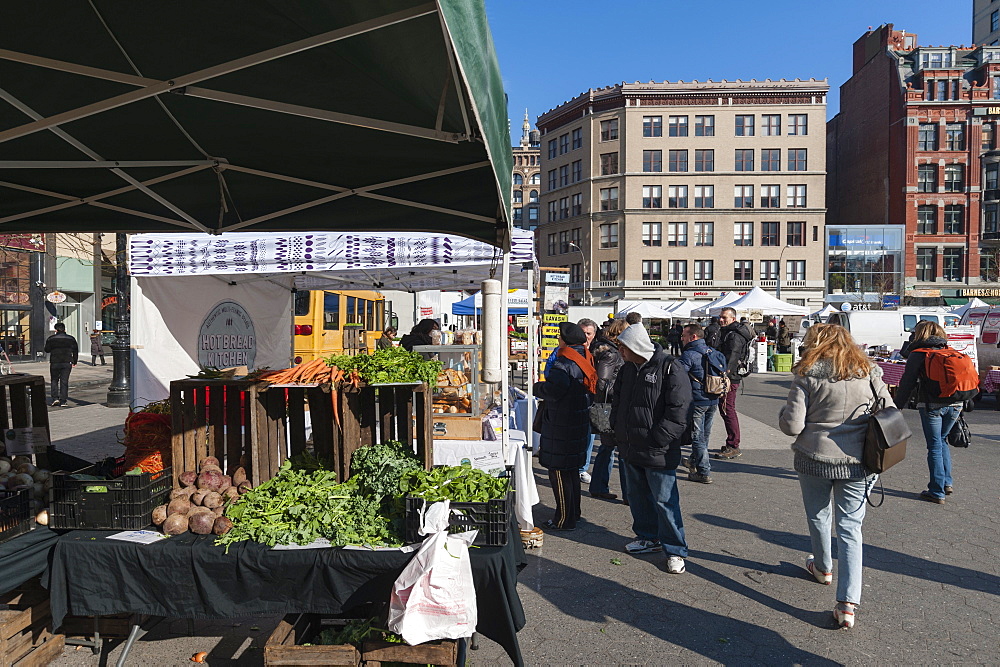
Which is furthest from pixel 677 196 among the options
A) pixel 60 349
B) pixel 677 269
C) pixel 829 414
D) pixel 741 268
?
pixel 829 414

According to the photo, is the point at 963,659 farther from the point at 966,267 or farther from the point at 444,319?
the point at 966,267

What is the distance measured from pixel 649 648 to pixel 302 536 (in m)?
2.20

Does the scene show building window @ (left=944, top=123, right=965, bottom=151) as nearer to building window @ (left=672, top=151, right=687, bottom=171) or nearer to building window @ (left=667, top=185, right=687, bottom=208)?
building window @ (left=672, top=151, right=687, bottom=171)

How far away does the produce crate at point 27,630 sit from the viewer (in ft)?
11.1

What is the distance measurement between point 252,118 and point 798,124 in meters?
61.5

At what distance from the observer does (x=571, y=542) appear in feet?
18.8

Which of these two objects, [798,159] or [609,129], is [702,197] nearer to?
[798,159]

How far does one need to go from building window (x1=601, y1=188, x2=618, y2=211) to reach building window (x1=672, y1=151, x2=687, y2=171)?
5358mm

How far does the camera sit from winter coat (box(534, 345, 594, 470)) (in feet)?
18.8

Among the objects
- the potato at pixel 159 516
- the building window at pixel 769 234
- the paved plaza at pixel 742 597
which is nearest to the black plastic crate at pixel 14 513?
the potato at pixel 159 516

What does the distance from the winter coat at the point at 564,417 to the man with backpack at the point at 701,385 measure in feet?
5.84

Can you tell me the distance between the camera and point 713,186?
185 feet

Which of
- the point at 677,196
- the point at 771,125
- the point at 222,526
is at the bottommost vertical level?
the point at 222,526

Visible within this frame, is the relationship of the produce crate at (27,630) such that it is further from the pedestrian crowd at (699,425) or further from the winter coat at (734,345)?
the winter coat at (734,345)
